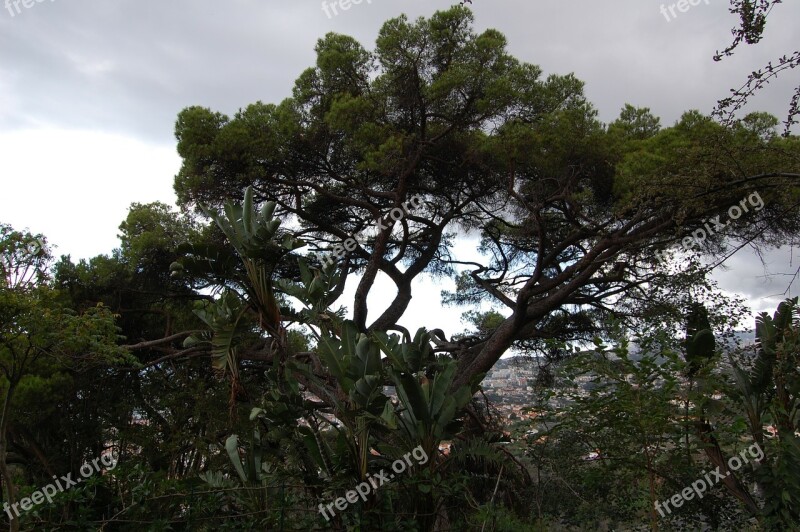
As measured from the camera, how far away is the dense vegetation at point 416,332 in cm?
498

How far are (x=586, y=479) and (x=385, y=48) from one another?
7.81 metres

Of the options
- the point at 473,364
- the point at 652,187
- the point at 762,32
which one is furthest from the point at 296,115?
the point at 762,32

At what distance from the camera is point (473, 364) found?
10461mm

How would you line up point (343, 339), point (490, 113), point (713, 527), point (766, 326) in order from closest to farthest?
point (343, 339), point (766, 326), point (713, 527), point (490, 113)

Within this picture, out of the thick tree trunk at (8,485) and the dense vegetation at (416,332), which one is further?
the dense vegetation at (416,332)

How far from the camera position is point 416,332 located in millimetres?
5262

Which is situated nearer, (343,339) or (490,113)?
(343,339)

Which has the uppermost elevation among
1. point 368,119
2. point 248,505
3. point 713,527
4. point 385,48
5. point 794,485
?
point 385,48

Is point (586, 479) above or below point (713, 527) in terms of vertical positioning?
above

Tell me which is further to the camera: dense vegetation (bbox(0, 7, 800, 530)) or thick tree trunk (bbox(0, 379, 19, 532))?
dense vegetation (bbox(0, 7, 800, 530))

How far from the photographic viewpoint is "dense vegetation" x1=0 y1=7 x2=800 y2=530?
4977 millimetres

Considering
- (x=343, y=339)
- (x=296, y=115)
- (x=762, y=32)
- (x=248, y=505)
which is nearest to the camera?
(x=762, y=32)

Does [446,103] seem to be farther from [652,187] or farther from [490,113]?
[652,187]

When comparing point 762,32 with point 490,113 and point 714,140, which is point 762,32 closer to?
point 714,140
